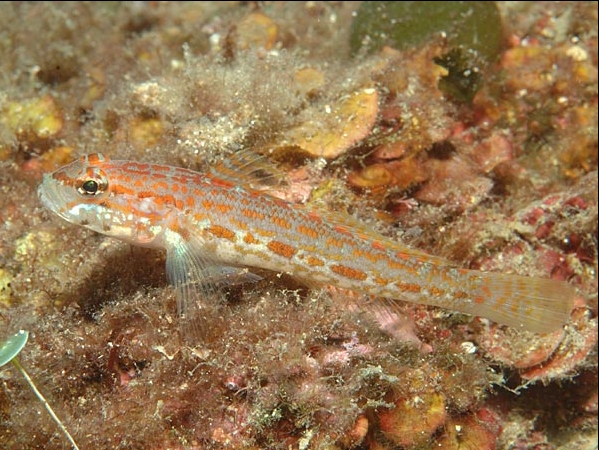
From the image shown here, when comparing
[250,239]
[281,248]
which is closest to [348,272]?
[281,248]

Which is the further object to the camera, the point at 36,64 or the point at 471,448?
the point at 36,64

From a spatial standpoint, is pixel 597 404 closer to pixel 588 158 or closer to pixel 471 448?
pixel 471 448

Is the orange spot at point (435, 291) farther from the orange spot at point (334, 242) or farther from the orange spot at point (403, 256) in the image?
the orange spot at point (334, 242)

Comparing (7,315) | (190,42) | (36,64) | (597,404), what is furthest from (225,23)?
(597,404)

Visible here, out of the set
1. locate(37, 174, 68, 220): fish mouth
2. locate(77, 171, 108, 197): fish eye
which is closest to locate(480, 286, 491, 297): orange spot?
locate(77, 171, 108, 197): fish eye

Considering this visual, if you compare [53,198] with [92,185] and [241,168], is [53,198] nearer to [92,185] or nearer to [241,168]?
[92,185]

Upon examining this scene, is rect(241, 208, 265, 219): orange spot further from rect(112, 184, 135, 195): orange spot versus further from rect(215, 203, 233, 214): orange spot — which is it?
rect(112, 184, 135, 195): orange spot
